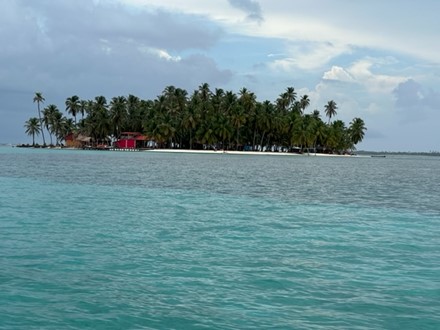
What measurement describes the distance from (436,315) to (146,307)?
5744 millimetres

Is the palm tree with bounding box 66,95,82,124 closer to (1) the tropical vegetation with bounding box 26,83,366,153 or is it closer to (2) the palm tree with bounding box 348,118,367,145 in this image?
(1) the tropical vegetation with bounding box 26,83,366,153

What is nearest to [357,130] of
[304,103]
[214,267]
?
[304,103]

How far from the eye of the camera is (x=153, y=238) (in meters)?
17.7

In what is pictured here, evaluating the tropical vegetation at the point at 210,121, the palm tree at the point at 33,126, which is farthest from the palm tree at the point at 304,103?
the palm tree at the point at 33,126

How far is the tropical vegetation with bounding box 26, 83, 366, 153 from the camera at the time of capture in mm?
137750

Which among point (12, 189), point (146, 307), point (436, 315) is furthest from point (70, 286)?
point (12, 189)

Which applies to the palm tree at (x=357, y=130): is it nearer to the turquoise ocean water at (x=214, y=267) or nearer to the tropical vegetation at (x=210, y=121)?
the tropical vegetation at (x=210, y=121)

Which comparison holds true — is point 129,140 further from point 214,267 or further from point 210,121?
point 214,267

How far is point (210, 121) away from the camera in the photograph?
138 metres

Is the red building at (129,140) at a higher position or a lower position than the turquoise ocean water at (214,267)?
higher

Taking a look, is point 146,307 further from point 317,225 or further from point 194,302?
point 317,225

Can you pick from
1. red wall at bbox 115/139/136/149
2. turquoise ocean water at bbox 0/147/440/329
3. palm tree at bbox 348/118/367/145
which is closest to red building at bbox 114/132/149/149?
red wall at bbox 115/139/136/149

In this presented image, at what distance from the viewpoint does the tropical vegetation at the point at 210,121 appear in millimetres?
137750

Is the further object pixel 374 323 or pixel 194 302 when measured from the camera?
pixel 194 302
